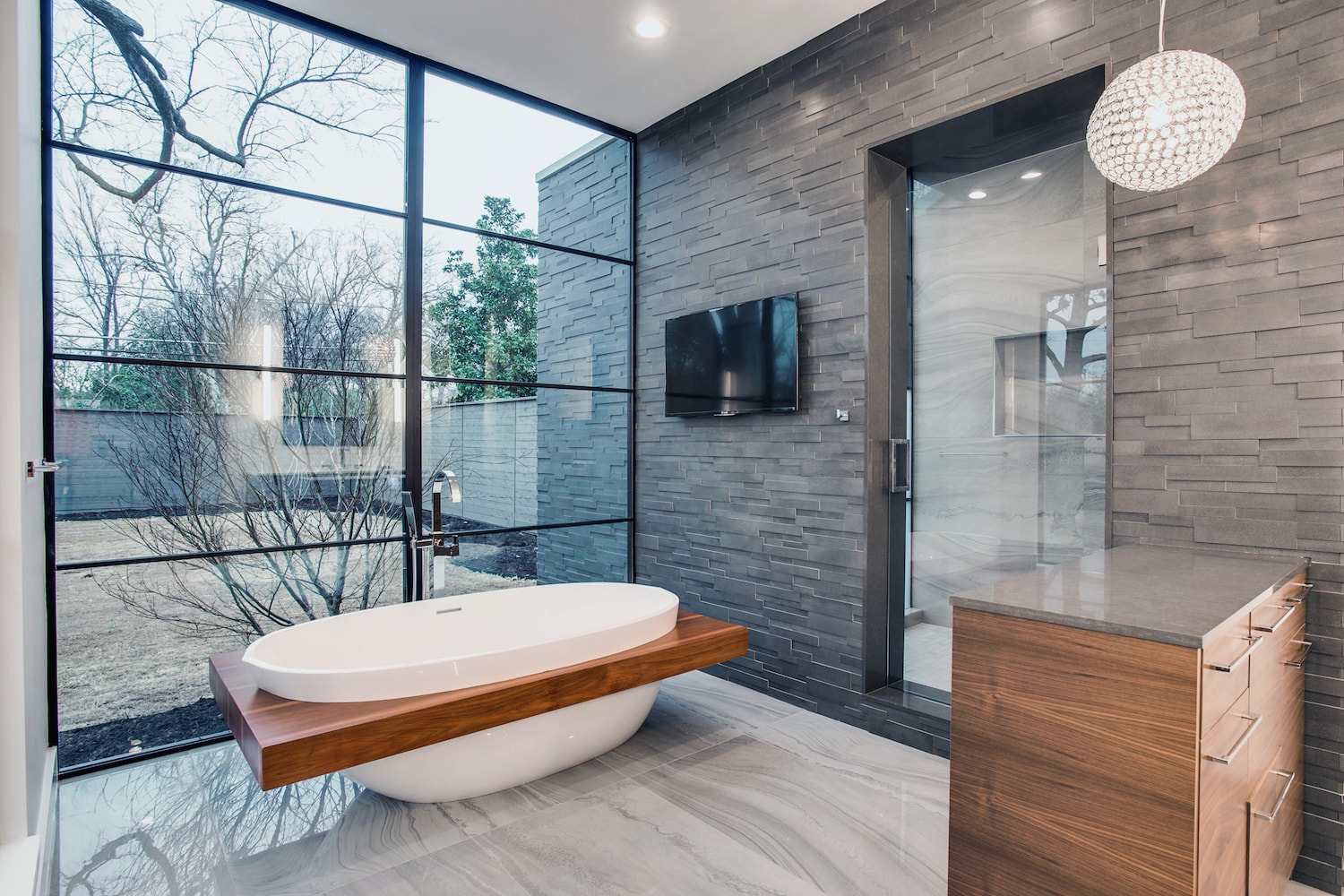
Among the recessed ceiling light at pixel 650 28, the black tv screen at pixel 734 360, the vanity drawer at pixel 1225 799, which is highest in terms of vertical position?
the recessed ceiling light at pixel 650 28

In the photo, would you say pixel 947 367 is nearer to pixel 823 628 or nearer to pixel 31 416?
pixel 823 628

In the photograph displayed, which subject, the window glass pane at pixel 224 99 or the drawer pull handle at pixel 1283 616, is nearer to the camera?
the drawer pull handle at pixel 1283 616

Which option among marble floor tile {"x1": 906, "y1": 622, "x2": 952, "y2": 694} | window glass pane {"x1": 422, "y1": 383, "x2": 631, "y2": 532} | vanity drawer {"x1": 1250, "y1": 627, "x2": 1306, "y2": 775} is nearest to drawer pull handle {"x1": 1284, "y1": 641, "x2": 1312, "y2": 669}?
vanity drawer {"x1": 1250, "y1": 627, "x2": 1306, "y2": 775}

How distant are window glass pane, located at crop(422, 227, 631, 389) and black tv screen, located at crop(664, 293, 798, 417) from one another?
412 millimetres

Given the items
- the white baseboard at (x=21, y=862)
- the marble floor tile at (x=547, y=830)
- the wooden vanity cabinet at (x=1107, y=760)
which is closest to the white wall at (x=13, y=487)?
the white baseboard at (x=21, y=862)

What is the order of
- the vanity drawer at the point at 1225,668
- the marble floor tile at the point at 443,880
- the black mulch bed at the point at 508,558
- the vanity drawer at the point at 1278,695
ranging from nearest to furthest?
1. the vanity drawer at the point at 1225,668
2. the vanity drawer at the point at 1278,695
3. the marble floor tile at the point at 443,880
4. the black mulch bed at the point at 508,558

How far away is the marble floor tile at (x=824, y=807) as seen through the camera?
1905 millimetres

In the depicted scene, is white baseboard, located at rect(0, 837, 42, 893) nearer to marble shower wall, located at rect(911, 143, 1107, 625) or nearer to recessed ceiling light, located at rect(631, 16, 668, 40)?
marble shower wall, located at rect(911, 143, 1107, 625)

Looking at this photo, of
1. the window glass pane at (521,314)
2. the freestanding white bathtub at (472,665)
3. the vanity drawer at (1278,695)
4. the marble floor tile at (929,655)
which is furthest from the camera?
the window glass pane at (521,314)

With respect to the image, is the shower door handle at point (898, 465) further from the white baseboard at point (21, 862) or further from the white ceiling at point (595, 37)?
the white baseboard at point (21, 862)

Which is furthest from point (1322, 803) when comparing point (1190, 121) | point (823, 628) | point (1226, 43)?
point (1226, 43)

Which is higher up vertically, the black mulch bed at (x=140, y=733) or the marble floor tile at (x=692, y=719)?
the black mulch bed at (x=140, y=733)

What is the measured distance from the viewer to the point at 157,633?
2611 mm

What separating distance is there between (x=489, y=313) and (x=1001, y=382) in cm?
239
